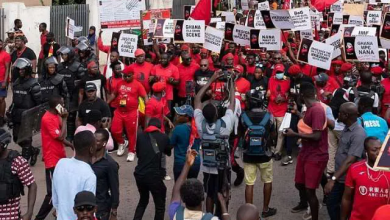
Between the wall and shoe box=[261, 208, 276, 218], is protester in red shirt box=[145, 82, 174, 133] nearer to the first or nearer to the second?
shoe box=[261, 208, 276, 218]

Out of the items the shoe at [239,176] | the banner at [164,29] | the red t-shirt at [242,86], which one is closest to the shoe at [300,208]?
the shoe at [239,176]

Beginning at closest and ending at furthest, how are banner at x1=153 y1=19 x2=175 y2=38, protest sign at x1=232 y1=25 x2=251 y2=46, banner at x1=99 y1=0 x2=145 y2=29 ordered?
protest sign at x1=232 y1=25 x2=251 y2=46, banner at x1=153 y1=19 x2=175 y2=38, banner at x1=99 y1=0 x2=145 y2=29

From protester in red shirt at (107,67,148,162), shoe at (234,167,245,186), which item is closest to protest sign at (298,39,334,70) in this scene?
shoe at (234,167,245,186)

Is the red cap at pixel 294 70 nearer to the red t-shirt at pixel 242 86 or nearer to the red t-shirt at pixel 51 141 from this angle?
the red t-shirt at pixel 242 86

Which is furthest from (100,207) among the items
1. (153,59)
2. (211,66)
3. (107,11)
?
(107,11)

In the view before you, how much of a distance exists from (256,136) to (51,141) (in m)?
2.51

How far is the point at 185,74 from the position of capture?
13.5m

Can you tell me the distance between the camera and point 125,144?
12.4m

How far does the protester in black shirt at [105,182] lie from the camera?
6793mm

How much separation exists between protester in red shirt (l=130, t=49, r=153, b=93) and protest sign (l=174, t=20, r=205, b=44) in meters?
1.59

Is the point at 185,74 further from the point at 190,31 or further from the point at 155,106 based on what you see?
the point at 155,106

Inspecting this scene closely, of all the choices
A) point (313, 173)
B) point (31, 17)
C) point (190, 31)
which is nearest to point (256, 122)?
point (313, 173)

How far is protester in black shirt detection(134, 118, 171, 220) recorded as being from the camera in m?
8.09

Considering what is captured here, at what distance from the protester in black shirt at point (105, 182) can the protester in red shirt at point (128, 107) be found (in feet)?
15.6
